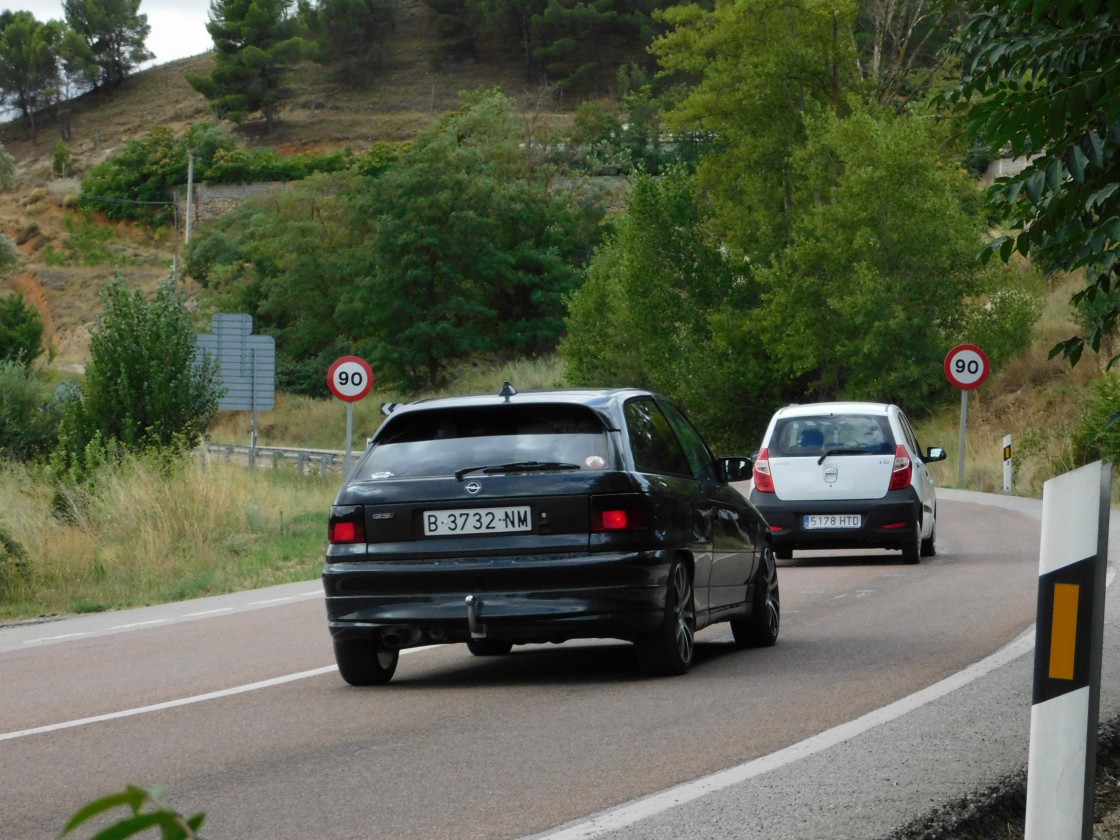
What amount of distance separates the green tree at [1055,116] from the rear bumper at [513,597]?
2.56 meters

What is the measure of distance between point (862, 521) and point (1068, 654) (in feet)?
46.3

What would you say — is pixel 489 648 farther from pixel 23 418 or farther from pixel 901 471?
pixel 23 418

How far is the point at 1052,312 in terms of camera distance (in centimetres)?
5675

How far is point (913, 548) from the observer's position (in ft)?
61.1

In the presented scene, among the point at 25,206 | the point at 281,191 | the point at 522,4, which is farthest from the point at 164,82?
the point at 281,191

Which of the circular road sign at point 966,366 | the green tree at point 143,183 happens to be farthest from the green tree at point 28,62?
the circular road sign at point 966,366

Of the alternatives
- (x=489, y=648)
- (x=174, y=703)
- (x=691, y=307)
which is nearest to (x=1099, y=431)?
(x=489, y=648)

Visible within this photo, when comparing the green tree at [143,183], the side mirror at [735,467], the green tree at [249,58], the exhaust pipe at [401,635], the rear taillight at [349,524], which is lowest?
the exhaust pipe at [401,635]

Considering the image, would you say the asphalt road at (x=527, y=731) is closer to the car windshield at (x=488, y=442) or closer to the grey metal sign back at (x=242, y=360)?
the car windshield at (x=488, y=442)

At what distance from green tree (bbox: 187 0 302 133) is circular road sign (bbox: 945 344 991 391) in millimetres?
103830

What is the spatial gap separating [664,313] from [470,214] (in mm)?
17919

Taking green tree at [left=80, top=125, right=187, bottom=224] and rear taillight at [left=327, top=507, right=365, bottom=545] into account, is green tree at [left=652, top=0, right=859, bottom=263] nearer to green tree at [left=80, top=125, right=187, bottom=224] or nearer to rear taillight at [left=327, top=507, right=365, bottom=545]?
rear taillight at [left=327, top=507, right=365, bottom=545]

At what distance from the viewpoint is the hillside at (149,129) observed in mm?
100250

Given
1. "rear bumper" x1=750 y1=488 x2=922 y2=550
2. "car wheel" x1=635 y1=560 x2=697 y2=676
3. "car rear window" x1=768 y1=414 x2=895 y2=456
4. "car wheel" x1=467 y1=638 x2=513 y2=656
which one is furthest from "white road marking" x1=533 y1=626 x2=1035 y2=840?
"car rear window" x1=768 y1=414 x2=895 y2=456
